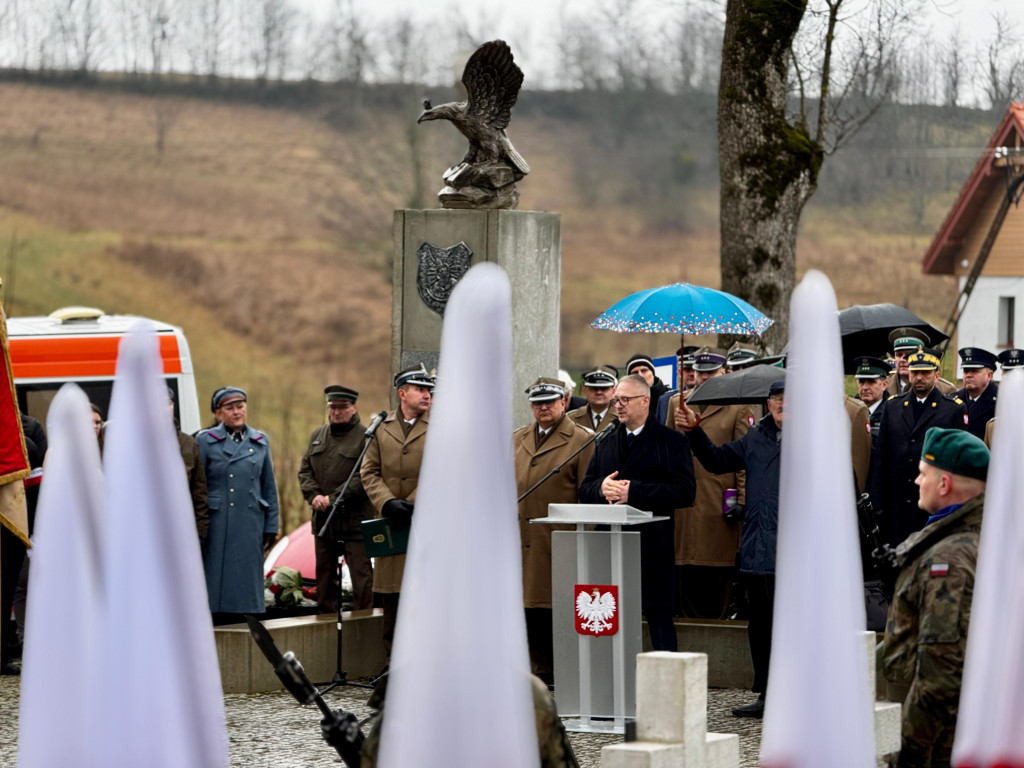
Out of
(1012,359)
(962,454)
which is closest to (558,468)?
(1012,359)

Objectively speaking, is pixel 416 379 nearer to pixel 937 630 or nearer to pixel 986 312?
pixel 937 630

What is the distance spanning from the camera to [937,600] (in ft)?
14.8

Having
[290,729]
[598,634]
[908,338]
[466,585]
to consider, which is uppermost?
[908,338]

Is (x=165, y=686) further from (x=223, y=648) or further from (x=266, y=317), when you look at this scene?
(x=266, y=317)

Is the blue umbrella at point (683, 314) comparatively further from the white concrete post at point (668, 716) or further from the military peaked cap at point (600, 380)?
the white concrete post at point (668, 716)

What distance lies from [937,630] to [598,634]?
4501mm

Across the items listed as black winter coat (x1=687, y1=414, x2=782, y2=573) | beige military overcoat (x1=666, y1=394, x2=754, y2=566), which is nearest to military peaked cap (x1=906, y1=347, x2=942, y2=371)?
beige military overcoat (x1=666, y1=394, x2=754, y2=566)

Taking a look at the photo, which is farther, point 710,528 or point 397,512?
point 710,528

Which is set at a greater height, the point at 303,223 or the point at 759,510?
the point at 303,223

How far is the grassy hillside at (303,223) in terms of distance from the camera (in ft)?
96.8

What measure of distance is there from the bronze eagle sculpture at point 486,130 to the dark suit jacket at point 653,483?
304 centimetres

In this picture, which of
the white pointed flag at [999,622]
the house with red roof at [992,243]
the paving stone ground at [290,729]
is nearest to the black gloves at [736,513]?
the paving stone ground at [290,729]

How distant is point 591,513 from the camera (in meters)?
8.61

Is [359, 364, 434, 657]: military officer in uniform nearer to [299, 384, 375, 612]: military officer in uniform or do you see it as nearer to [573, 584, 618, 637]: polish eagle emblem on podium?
[299, 384, 375, 612]: military officer in uniform
